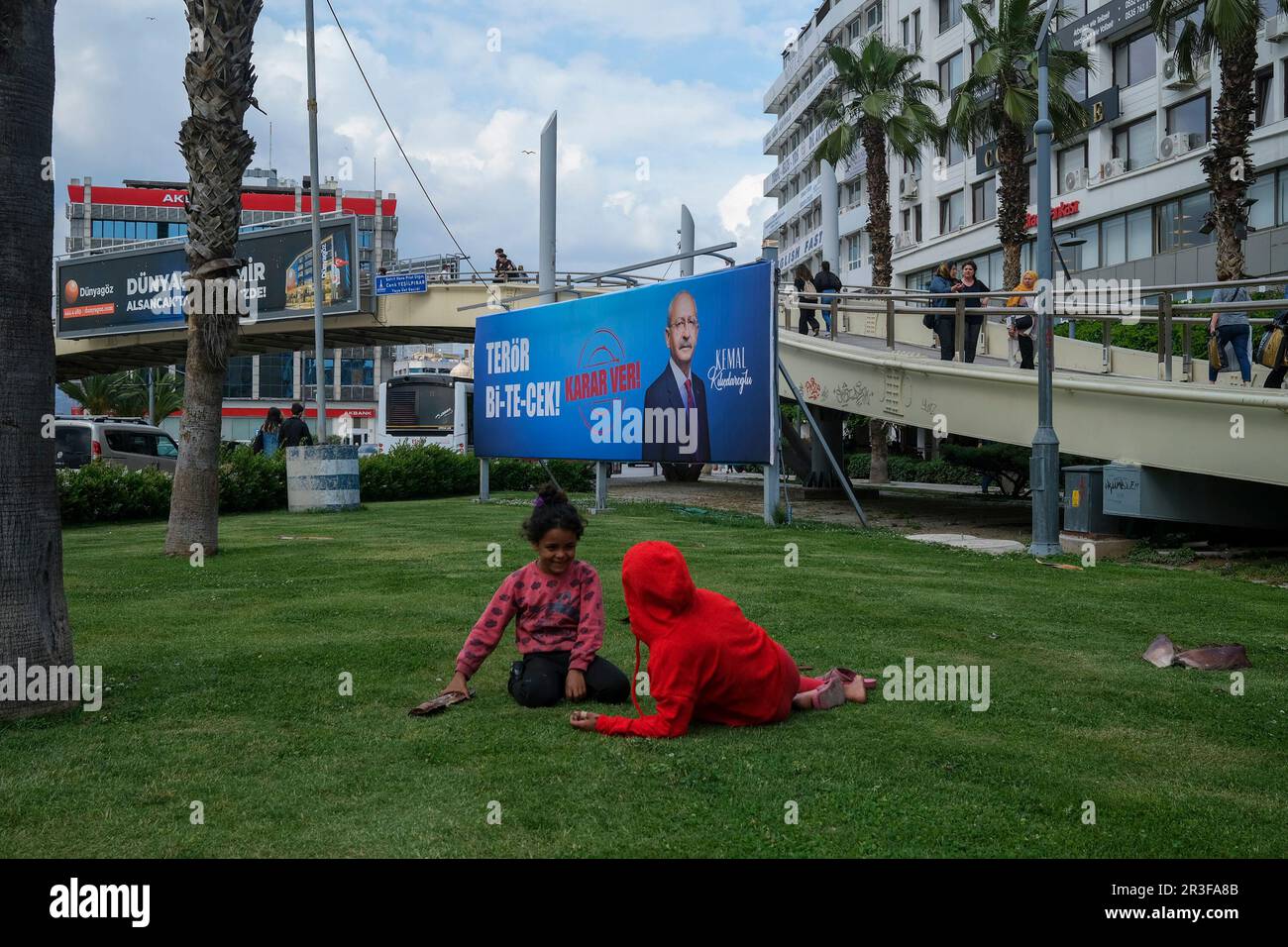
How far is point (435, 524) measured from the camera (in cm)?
1684

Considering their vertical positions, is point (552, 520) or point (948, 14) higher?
point (948, 14)

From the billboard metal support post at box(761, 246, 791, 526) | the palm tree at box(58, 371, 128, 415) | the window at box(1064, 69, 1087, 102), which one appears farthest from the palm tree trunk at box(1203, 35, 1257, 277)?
the palm tree at box(58, 371, 128, 415)

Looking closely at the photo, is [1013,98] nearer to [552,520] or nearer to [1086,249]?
[1086,249]

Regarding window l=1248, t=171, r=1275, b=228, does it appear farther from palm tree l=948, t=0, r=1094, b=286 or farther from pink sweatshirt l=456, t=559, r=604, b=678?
pink sweatshirt l=456, t=559, r=604, b=678

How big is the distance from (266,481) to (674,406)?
26.5ft

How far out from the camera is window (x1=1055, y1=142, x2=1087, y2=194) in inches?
1533

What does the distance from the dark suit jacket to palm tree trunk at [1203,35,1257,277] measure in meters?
11.3

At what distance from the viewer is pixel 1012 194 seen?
96.0ft

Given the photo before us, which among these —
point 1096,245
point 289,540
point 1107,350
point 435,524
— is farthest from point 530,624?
point 1096,245

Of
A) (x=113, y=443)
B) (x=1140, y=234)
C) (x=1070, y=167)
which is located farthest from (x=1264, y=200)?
(x=113, y=443)

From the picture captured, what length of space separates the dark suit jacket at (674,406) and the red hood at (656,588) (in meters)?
11.2

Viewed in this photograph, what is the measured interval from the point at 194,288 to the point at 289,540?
343 cm

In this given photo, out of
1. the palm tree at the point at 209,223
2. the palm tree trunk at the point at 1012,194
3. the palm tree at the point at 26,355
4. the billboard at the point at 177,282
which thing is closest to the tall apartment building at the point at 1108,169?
the palm tree trunk at the point at 1012,194

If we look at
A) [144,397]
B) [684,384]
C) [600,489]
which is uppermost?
[144,397]
